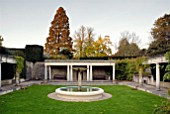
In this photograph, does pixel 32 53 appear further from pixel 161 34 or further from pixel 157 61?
pixel 161 34

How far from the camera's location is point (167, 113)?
3979 mm

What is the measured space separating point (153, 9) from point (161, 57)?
4556 mm

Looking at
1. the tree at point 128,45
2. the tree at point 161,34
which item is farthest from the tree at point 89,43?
the tree at point 161,34

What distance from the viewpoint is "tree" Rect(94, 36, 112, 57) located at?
30.3 m

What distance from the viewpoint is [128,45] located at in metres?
32.4

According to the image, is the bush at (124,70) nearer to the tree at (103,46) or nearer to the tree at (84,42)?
the tree at (103,46)

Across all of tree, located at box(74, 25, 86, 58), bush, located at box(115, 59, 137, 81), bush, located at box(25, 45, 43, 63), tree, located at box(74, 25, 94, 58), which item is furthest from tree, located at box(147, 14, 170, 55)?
bush, located at box(25, 45, 43, 63)

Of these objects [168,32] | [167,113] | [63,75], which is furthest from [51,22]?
[167,113]

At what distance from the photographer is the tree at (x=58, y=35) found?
30906mm

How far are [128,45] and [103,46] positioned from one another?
5.17 metres

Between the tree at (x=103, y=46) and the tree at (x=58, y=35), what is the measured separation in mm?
4808

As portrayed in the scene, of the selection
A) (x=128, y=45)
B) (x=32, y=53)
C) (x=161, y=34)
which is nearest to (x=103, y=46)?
(x=128, y=45)

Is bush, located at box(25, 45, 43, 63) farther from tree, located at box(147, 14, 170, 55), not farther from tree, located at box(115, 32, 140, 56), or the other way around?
tree, located at box(147, 14, 170, 55)

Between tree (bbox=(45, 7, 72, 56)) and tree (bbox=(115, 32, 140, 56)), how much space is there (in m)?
9.76
